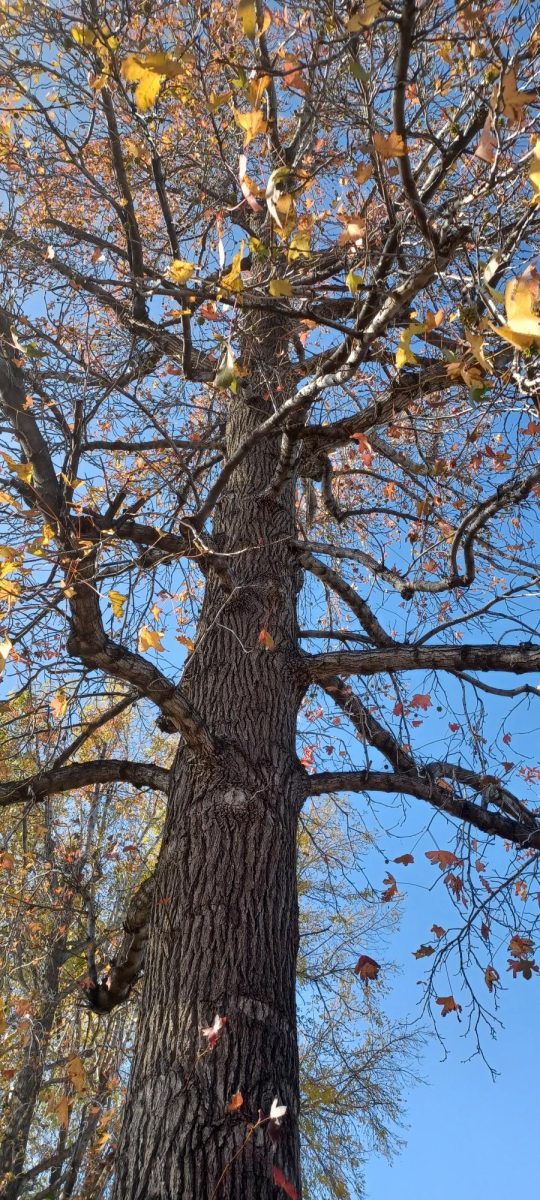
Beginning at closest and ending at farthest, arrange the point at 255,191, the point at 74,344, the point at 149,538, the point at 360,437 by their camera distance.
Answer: the point at 255,191 < the point at 360,437 < the point at 149,538 < the point at 74,344

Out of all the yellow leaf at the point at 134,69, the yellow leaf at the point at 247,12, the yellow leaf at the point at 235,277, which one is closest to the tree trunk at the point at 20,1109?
the yellow leaf at the point at 235,277

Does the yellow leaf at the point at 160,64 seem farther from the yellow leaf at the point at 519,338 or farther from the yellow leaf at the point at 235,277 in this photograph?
the yellow leaf at the point at 519,338

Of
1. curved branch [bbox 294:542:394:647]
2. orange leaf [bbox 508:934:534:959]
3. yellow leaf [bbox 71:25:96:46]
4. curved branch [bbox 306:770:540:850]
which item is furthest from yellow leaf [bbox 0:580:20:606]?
orange leaf [bbox 508:934:534:959]

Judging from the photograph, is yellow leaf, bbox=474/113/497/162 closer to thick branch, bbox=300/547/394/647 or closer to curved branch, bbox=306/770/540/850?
thick branch, bbox=300/547/394/647

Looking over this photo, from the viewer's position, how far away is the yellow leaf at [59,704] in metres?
3.37

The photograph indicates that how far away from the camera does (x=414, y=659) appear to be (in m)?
2.94

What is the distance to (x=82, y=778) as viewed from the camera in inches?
130

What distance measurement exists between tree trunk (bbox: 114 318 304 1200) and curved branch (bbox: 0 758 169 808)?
0.37 metres

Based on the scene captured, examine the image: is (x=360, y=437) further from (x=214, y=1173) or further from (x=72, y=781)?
(x=214, y=1173)

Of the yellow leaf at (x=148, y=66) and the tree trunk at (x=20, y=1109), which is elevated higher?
the yellow leaf at (x=148, y=66)

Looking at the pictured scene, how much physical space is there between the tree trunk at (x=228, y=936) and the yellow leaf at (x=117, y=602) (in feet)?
1.19

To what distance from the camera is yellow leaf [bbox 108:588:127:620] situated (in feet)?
9.55

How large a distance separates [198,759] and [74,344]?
2.32 meters

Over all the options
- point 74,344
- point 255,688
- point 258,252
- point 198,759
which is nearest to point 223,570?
point 255,688
